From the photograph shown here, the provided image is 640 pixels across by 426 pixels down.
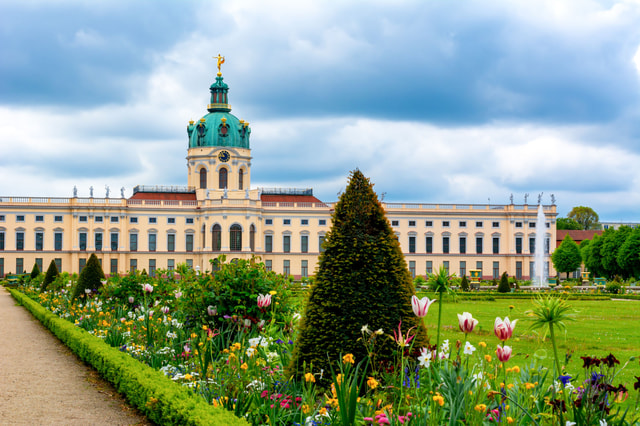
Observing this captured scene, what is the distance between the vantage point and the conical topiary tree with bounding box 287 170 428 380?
612 centimetres

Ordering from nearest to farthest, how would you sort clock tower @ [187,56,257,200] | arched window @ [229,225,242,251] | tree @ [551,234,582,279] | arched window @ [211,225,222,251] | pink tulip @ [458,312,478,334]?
pink tulip @ [458,312,478,334]
arched window @ [229,225,242,251]
arched window @ [211,225,222,251]
tree @ [551,234,582,279]
clock tower @ [187,56,257,200]

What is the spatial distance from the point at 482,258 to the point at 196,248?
82.3 feet

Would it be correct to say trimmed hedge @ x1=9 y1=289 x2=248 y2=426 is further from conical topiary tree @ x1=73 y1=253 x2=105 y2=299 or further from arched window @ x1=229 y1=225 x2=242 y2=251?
arched window @ x1=229 y1=225 x2=242 y2=251

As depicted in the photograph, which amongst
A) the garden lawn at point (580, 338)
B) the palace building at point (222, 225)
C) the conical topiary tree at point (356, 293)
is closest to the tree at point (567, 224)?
the palace building at point (222, 225)

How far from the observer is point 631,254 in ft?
152

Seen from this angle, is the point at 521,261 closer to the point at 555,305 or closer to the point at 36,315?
the point at 36,315

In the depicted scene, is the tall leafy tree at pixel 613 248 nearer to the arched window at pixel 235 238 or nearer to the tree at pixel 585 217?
the arched window at pixel 235 238

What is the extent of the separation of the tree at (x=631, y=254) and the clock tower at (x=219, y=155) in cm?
3008

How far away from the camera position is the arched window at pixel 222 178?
58656 millimetres

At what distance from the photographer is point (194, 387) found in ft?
20.8

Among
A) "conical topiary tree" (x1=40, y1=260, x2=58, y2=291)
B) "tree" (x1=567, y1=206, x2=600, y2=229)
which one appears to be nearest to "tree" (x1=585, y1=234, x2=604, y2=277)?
"tree" (x1=567, y1=206, x2=600, y2=229)

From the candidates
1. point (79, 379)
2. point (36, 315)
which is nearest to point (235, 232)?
point (36, 315)

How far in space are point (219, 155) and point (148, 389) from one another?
52.7 meters

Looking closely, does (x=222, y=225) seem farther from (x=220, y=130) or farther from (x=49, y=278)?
(x=49, y=278)
